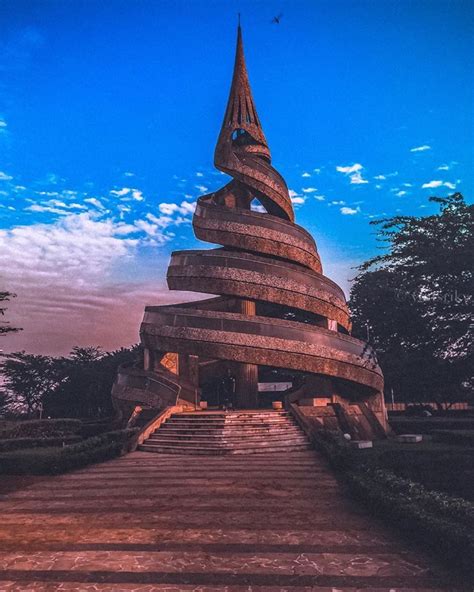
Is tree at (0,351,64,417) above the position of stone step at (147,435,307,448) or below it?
above

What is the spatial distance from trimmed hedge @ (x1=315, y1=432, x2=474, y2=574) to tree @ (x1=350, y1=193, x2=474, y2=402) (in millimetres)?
18405

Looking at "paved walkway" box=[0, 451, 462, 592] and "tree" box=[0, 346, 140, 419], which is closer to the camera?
"paved walkway" box=[0, 451, 462, 592]

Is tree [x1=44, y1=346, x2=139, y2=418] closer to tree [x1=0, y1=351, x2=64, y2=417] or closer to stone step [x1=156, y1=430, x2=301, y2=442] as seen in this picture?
tree [x1=0, y1=351, x2=64, y2=417]

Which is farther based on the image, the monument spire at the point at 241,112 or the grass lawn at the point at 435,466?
the monument spire at the point at 241,112

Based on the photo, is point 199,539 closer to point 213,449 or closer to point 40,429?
point 213,449

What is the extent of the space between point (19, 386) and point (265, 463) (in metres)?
51.9

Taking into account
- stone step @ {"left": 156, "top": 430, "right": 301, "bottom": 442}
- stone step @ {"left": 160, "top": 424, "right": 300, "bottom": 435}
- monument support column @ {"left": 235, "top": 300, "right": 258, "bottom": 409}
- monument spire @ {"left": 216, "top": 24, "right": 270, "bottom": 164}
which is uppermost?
monument spire @ {"left": 216, "top": 24, "right": 270, "bottom": 164}

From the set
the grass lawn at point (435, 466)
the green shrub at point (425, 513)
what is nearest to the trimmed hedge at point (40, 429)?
the grass lawn at point (435, 466)

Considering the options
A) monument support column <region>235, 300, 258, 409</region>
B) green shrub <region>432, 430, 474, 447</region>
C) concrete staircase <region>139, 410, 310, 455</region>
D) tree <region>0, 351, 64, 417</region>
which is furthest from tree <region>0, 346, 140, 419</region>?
green shrub <region>432, 430, 474, 447</region>

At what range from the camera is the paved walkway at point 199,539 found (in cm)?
650

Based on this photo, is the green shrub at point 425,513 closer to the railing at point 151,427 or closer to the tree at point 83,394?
the railing at point 151,427

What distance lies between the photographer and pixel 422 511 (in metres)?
8.35

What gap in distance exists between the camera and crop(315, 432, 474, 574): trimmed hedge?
22.7 feet

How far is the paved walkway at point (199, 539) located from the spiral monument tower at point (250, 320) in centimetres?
1130
